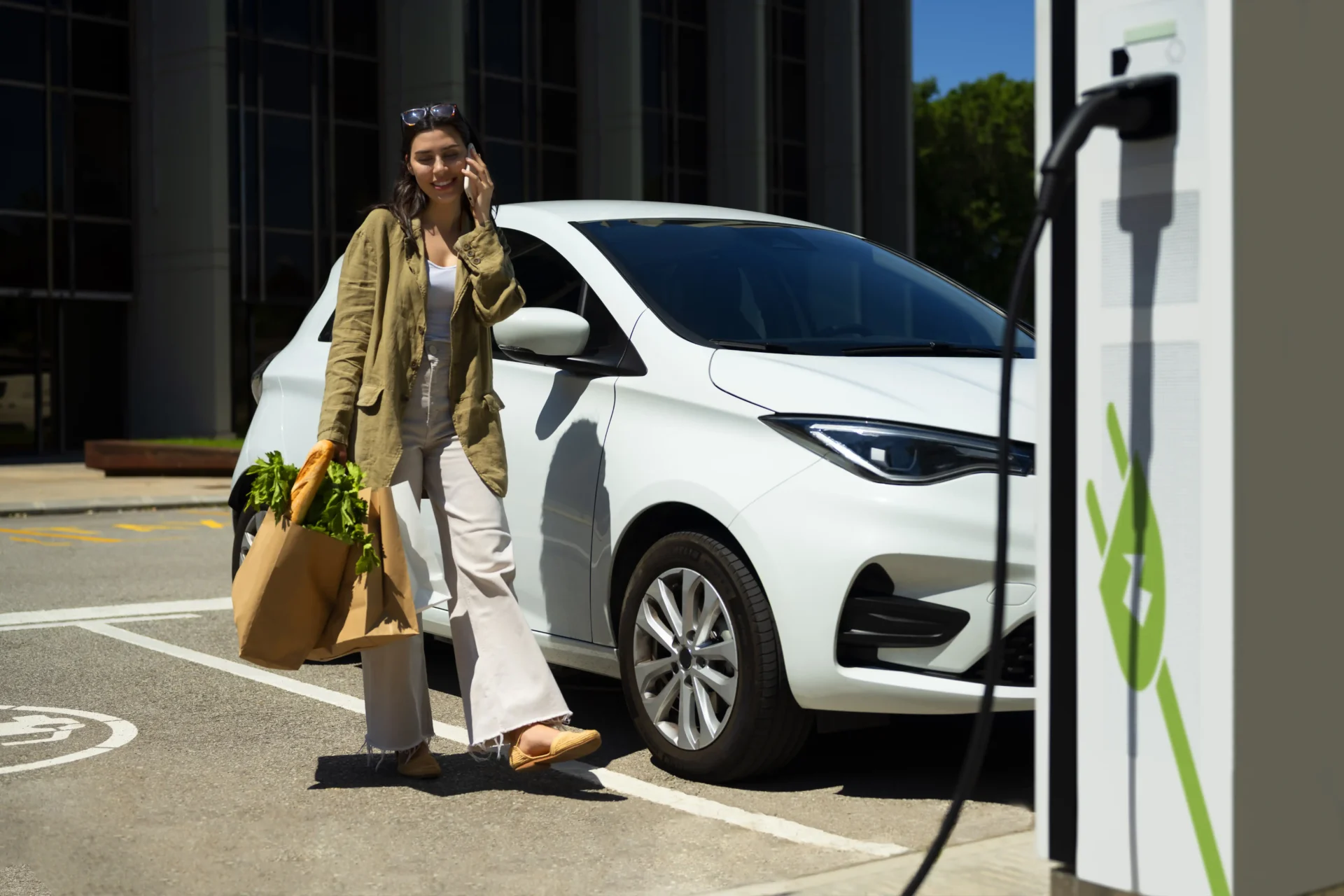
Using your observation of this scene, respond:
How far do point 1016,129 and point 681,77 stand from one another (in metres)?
23.3

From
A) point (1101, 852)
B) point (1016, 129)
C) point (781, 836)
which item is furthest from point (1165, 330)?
point (1016, 129)

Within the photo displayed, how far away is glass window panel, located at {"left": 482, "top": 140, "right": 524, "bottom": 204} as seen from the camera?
114 ft

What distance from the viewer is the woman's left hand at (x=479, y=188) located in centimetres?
510

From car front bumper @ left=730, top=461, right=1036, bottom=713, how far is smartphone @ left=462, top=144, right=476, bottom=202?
1.32 m

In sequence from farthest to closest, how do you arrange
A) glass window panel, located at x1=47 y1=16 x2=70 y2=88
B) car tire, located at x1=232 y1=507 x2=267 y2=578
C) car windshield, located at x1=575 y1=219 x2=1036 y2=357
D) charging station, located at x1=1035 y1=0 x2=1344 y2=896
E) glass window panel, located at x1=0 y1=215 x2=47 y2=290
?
glass window panel, located at x1=47 y1=16 x2=70 y2=88, glass window panel, located at x1=0 y1=215 x2=47 y2=290, car tire, located at x1=232 y1=507 x2=267 y2=578, car windshield, located at x1=575 y1=219 x2=1036 y2=357, charging station, located at x1=1035 y1=0 x2=1344 y2=896

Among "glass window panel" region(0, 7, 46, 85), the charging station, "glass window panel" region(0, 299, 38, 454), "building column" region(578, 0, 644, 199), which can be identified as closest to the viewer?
the charging station

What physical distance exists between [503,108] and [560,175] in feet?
6.36

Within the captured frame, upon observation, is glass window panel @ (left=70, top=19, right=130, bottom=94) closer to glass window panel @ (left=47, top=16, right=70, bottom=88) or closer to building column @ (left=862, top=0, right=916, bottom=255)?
glass window panel @ (left=47, top=16, right=70, bottom=88)

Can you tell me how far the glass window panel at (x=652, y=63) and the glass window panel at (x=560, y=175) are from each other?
104 inches

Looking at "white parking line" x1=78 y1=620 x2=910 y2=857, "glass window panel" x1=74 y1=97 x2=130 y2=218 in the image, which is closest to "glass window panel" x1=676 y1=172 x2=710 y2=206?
"glass window panel" x1=74 y1=97 x2=130 y2=218

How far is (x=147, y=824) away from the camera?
4.63 m

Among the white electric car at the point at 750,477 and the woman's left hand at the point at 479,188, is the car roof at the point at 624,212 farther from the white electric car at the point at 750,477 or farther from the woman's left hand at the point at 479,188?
the woman's left hand at the point at 479,188

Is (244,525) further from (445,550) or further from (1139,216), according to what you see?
(1139,216)

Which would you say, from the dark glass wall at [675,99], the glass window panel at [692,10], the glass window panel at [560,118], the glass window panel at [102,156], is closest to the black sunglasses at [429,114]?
the glass window panel at [102,156]
